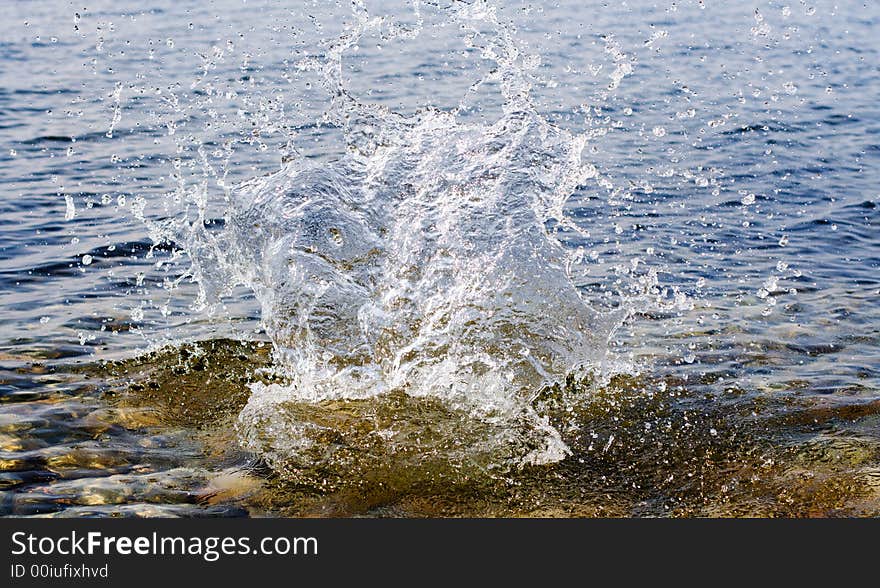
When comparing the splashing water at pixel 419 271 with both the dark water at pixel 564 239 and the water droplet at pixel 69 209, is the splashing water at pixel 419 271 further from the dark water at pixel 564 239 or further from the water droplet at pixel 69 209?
the water droplet at pixel 69 209

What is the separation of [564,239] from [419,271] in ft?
8.55

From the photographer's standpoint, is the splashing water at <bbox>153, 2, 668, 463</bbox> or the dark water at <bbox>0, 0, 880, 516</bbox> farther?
the splashing water at <bbox>153, 2, 668, 463</bbox>

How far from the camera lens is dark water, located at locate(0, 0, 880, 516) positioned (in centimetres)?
496

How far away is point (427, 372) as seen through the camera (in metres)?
5.97

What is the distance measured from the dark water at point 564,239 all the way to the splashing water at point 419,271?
0.60ft

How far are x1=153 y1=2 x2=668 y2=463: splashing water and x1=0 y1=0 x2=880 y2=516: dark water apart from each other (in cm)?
18

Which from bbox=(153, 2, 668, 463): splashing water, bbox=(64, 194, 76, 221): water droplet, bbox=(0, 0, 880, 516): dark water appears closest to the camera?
bbox=(0, 0, 880, 516): dark water

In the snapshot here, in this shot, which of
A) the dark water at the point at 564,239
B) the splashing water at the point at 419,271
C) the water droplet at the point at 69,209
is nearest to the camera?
the dark water at the point at 564,239

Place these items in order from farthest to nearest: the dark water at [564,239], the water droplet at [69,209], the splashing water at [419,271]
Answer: the water droplet at [69,209] < the splashing water at [419,271] < the dark water at [564,239]

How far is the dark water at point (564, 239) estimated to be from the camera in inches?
195

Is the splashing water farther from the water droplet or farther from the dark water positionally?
the water droplet

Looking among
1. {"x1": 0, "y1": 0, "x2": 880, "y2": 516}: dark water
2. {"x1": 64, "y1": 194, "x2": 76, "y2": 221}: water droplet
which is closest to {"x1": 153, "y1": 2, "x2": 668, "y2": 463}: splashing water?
{"x1": 0, "y1": 0, "x2": 880, "y2": 516}: dark water

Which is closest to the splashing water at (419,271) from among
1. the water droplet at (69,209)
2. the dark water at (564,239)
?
the dark water at (564,239)

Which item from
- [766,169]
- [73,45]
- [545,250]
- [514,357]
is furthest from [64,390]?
[73,45]
